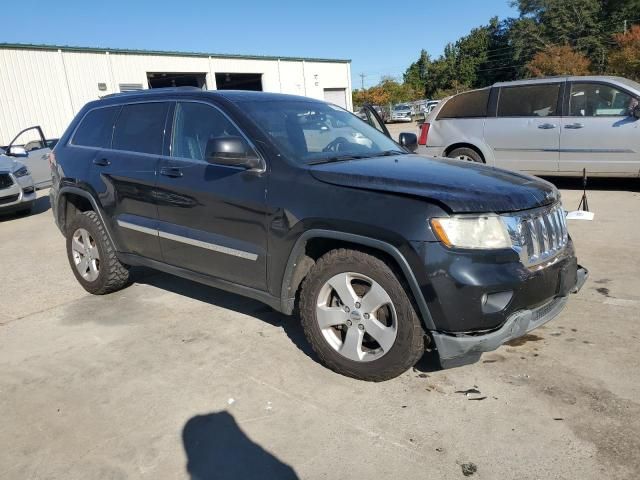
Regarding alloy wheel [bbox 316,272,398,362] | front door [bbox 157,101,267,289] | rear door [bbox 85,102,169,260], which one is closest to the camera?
alloy wheel [bbox 316,272,398,362]

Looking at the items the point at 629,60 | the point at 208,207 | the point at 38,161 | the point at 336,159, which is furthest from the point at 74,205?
the point at 629,60

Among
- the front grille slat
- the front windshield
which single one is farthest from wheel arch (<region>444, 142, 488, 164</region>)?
the front grille slat

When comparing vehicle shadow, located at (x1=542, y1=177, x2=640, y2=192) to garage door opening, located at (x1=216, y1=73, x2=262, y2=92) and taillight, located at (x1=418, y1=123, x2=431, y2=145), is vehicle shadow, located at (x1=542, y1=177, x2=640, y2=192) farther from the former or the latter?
garage door opening, located at (x1=216, y1=73, x2=262, y2=92)

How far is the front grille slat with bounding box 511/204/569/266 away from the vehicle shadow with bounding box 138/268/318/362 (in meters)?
1.51

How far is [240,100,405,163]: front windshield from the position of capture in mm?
3688

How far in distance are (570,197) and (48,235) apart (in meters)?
8.04

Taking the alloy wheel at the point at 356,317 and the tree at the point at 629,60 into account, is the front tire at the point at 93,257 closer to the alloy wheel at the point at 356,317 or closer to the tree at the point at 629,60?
the alloy wheel at the point at 356,317

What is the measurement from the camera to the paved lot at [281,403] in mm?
2572

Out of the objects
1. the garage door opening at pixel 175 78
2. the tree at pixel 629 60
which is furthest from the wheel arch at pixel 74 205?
the tree at pixel 629 60

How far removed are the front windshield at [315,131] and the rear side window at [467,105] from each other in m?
5.20

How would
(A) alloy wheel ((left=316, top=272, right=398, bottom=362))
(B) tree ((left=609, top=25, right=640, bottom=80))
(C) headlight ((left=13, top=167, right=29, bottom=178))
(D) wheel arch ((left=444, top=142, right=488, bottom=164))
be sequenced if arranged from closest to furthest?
(A) alloy wheel ((left=316, top=272, right=398, bottom=362)), (D) wheel arch ((left=444, top=142, right=488, bottom=164)), (C) headlight ((left=13, top=167, right=29, bottom=178)), (B) tree ((left=609, top=25, right=640, bottom=80))

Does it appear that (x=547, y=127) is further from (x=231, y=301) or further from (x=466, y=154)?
(x=231, y=301)

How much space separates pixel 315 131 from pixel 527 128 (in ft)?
19.0

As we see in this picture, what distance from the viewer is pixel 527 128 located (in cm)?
865
